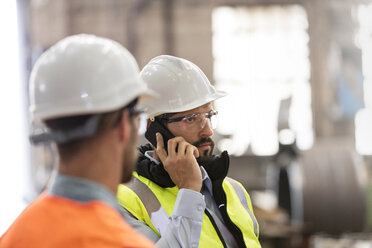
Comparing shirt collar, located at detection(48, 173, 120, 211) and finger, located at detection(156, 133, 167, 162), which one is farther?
finger, located at detection(156, 133, 167, 162)

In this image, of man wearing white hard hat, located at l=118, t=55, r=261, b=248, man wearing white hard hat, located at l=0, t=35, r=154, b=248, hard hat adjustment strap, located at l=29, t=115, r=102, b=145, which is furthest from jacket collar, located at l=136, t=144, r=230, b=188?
hard hat adjustment strap, located at l=29, t=115, r=102, b=145

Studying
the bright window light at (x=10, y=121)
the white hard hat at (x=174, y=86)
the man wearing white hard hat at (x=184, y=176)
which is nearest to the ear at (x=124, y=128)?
the man wearing white hard hat at (x=184, y=176)

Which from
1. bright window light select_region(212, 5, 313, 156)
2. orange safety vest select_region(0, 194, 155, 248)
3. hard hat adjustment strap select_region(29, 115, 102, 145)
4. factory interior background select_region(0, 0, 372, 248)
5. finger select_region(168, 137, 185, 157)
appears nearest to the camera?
orange safety vest select_region(0, 194, 155, 248)

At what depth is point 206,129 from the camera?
2482 millimetres

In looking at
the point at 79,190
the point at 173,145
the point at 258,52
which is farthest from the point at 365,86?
the point at 79,190

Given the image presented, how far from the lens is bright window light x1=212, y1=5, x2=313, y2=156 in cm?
1304

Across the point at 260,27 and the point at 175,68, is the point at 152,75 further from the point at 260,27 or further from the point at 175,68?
the point at 260,27

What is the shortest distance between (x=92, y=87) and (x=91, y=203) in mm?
289

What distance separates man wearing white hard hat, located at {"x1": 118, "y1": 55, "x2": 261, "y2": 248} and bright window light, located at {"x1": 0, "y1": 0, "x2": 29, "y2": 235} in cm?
251

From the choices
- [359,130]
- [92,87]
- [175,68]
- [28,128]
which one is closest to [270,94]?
[359,130]

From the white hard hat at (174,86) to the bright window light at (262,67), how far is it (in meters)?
10.4

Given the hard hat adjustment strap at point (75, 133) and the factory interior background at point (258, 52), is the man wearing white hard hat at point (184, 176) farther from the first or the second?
the factory interior background at point (258, 52)

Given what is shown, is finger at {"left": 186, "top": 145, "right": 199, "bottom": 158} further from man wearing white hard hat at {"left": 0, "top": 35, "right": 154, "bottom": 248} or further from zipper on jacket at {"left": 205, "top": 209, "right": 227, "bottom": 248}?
man wearing white hard hat at {"left": 0, "top": 35, "right": 154, "bottom": 248}

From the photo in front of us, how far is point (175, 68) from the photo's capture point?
2.55m
